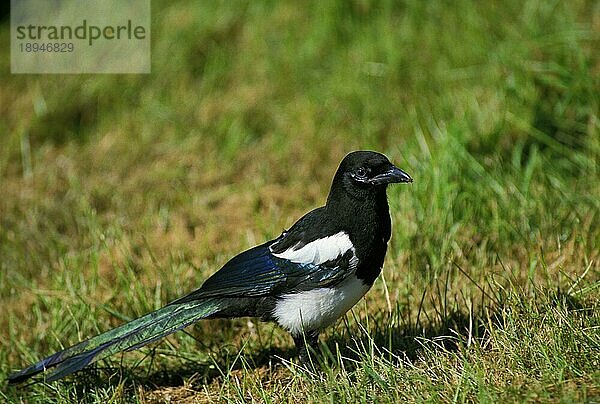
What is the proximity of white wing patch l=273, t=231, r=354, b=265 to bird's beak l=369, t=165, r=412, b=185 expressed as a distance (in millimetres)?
231

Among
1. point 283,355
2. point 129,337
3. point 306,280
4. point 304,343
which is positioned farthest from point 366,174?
point 129,337

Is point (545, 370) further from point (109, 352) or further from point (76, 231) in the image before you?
point (76, 231)

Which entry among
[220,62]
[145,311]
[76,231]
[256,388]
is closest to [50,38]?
[220,62]

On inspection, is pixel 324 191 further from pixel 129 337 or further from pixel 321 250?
pixel 129 337

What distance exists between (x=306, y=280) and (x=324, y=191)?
2247 mm

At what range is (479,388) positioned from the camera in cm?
280

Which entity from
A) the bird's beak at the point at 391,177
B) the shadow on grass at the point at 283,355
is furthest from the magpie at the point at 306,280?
the shadow on grass at the point at 283,355

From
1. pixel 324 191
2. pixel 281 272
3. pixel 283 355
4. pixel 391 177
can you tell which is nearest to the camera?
pixel 391 177

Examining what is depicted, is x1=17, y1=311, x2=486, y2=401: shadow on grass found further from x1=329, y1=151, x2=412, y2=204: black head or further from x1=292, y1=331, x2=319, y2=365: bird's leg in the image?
x1=329, y1=151, x2=412, y2=204: black head

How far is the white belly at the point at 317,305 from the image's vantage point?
3.31 m

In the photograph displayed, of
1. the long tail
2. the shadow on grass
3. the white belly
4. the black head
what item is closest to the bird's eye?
the black head

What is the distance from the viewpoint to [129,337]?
3377mm

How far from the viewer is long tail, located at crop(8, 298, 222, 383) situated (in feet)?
11.0

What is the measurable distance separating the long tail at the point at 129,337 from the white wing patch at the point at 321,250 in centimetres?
34
